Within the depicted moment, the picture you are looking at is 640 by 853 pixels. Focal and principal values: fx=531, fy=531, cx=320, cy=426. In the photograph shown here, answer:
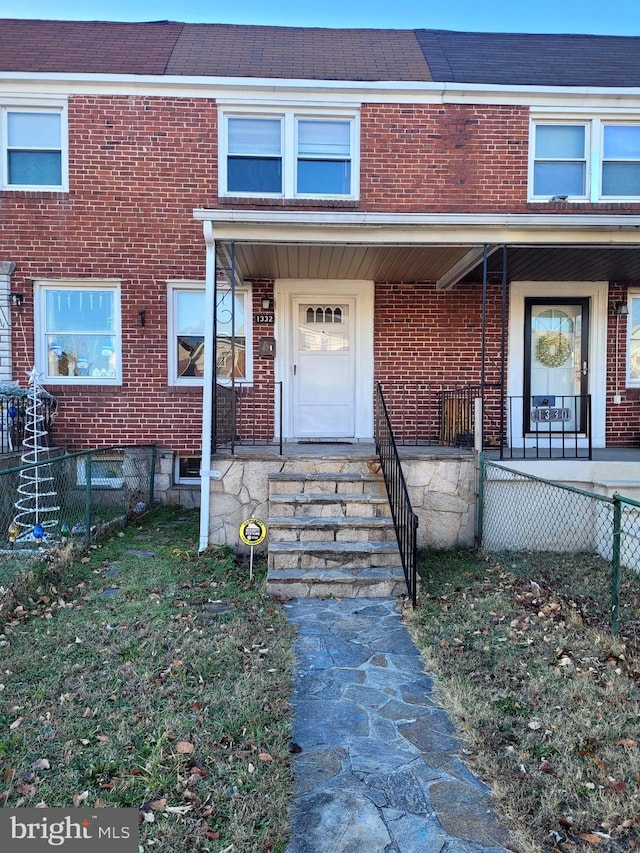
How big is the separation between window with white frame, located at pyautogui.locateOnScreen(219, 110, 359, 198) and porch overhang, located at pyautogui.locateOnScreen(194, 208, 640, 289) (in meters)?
1.67

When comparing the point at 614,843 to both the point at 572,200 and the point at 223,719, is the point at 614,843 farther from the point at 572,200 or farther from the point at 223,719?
the point at 572,200

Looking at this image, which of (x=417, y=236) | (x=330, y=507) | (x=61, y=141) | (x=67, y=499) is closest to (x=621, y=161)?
(x=417, y=236)

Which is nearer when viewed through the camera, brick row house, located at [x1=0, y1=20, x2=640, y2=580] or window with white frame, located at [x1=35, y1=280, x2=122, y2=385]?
brick row house, located at [x1=0, y1=20, x2=640, y2=580]

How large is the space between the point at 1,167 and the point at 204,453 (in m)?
5.38

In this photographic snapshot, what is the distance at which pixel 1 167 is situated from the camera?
7.38 metres

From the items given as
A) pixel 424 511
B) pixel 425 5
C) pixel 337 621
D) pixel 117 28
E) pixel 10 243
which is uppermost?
pixel 425 5

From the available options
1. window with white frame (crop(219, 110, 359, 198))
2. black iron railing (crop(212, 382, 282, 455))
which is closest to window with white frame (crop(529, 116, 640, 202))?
window with white frame (crop(219, 110, 359, 198))

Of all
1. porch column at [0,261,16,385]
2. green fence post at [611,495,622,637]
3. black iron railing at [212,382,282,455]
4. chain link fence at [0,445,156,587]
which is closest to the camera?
green fence post at [611,495,622,637]

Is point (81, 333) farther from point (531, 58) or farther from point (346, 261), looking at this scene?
point (531, 58)

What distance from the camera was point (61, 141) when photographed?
740cm

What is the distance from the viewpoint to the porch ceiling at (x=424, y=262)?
6.06 meters

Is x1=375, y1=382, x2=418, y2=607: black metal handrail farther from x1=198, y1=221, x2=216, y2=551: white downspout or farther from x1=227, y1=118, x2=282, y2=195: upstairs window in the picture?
x1=227, y1=118, x2=282, y2=195: upstairs window

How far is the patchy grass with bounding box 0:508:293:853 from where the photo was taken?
205 centimetres

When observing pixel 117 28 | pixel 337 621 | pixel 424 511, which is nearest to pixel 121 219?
pixel 117 28
